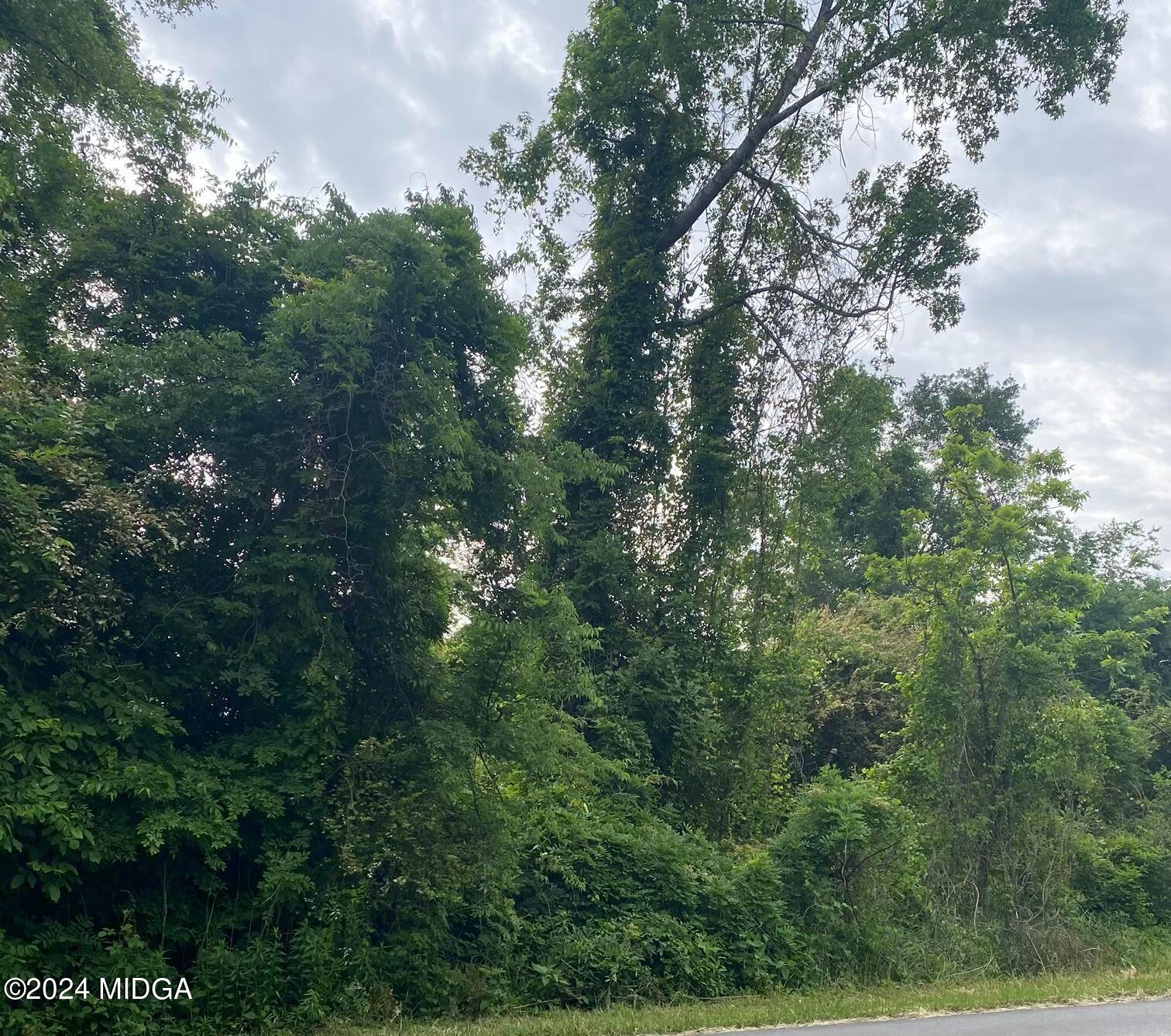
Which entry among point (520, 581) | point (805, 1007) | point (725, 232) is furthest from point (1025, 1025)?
point (725, 232)

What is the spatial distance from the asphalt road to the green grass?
1.09ft

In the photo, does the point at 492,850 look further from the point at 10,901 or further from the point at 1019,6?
the point at 1019,6

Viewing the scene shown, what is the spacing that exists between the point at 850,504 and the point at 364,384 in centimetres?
2351

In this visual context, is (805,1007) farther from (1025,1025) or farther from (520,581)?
(520,581)

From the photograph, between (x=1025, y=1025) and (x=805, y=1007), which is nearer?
(x=1025, y=1025)

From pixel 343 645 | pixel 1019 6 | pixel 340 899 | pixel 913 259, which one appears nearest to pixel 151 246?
pixel 343 645

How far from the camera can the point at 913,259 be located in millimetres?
16328

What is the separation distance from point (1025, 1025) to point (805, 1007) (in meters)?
1.97

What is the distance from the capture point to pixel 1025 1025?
25.7 feet

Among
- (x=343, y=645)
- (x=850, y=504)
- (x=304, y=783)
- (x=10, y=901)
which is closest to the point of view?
(x=10, y=901)

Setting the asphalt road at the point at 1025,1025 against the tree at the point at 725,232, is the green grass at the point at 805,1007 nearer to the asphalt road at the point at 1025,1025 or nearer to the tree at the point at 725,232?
the asphalt road at the point at 1025,1025

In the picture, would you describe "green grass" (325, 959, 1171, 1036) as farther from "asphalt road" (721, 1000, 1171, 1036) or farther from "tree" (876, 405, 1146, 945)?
"tree" (876, 405, 1146, 945)

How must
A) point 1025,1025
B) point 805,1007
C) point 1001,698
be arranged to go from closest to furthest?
point 1025,1025
point 805,1007
point 1001,698

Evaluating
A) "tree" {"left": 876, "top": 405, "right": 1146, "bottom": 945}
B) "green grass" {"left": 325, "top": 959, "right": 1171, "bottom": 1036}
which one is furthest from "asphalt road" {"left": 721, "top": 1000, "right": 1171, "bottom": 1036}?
"tree" {"left": 876, "top": 405, "right": 1146, "bottom": 945}
